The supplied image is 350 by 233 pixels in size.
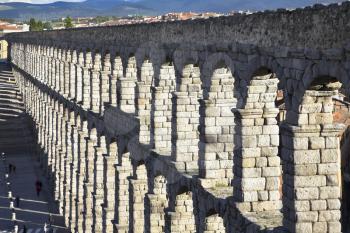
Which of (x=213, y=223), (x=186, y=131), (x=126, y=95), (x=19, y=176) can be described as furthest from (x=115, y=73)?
(x=19, y=176)

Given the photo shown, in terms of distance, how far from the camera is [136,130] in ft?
89.1

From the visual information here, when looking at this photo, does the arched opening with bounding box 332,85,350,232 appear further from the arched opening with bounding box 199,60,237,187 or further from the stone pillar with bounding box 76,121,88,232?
the stone pillar with bounding box 76,121,88,232

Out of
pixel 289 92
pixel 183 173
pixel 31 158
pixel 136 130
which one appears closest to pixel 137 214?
pixel 136 130

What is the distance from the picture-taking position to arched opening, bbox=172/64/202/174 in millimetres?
21828

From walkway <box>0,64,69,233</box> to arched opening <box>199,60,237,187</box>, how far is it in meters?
23.5

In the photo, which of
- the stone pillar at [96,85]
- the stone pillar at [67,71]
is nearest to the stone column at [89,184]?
the stone pillar at [96,85]

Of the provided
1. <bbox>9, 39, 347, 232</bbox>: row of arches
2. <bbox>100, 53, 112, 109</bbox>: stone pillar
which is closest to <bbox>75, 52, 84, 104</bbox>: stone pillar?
<bbox>100, 53, 112, 109</bbox>: stone pillar

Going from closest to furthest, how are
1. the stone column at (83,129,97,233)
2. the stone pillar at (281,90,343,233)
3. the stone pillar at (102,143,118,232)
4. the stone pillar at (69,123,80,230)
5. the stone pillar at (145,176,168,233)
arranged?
the stone pillar at (281,90,343,233) < the stone pillar at (145,176,168,233) < the stone pillar at (102,143,118,232) < the stone column at (83,129,97,233) < the stone pillar at (69,123,80,230)

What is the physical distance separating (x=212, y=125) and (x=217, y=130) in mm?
184

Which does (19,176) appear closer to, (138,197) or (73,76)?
(73,76)

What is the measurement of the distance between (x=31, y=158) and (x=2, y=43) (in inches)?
3984

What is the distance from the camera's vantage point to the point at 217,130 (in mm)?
19641

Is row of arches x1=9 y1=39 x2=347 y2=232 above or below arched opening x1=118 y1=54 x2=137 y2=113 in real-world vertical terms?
below

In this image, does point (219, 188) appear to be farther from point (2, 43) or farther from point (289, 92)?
point (2, 43)
